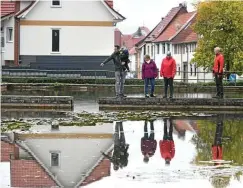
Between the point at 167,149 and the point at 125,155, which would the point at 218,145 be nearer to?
the point at 167,149

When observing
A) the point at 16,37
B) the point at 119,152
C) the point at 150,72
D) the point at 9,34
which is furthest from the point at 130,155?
the point at 9,34

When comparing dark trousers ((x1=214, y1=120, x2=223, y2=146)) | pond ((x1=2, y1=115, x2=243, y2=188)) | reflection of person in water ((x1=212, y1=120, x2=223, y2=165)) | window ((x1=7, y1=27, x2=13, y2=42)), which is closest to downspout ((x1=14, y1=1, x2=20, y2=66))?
window ((x1=7, y1=27, x2=13, y2=42))

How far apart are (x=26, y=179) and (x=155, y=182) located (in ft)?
6.08

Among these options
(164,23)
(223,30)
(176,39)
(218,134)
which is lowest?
(218,134)

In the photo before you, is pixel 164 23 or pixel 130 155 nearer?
pixel 130 155

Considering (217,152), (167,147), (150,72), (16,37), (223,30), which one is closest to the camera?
(217,152)

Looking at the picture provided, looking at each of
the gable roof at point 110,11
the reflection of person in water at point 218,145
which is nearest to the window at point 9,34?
the gable roof at point 110,11

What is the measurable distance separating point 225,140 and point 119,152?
2.73m

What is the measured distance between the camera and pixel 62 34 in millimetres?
49500

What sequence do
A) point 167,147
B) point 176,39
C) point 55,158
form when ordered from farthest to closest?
1. point 176,39
2. point 167,147
3. point 55,158

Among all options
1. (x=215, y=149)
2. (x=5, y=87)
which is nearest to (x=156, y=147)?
(x=215, y=149)

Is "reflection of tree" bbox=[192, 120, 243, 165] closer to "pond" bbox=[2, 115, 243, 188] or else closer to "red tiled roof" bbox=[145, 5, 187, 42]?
"pond" bbox=[2, 115, 243, 188]

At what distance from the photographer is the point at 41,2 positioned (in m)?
49.7

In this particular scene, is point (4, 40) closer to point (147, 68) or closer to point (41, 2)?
point (41, 2)
